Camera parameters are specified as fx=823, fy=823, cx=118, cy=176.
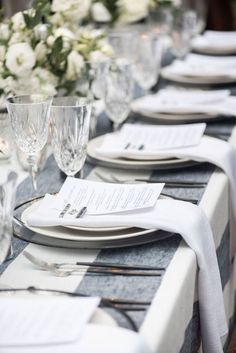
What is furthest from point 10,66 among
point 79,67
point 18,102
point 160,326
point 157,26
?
point 157,26

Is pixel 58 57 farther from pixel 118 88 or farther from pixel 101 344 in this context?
pixel 101 344

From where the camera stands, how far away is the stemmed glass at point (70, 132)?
1629 millimetres

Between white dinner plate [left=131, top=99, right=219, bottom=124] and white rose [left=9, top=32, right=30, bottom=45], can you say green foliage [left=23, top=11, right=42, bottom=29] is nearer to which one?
white rose [left=9, top=32, right=30, bottom=45]

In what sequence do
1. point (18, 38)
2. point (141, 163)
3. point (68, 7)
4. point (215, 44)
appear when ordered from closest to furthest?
point (141, 163) → point (18, 38) → point (68, 7) → point (215, 44)

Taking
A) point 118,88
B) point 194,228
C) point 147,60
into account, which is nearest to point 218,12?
point 147,60

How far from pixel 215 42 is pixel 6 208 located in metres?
2.48

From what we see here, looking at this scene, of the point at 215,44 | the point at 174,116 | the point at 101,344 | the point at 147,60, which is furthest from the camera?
the point at 215,44

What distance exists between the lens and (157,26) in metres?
3.26

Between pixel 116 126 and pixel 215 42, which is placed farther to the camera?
pixel 215 42

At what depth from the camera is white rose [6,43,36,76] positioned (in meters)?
1.96

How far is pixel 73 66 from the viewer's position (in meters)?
2.10

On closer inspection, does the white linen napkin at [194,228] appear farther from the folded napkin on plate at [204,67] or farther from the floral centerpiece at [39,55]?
the folded napkin on plate at [204,67]

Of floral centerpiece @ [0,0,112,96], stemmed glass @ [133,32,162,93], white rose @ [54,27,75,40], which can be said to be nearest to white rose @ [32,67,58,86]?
floral centerpiece @ [0,0,112,96]

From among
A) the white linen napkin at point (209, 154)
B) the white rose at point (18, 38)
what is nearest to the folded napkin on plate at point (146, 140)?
the white linen napkin at point (209, 154)
